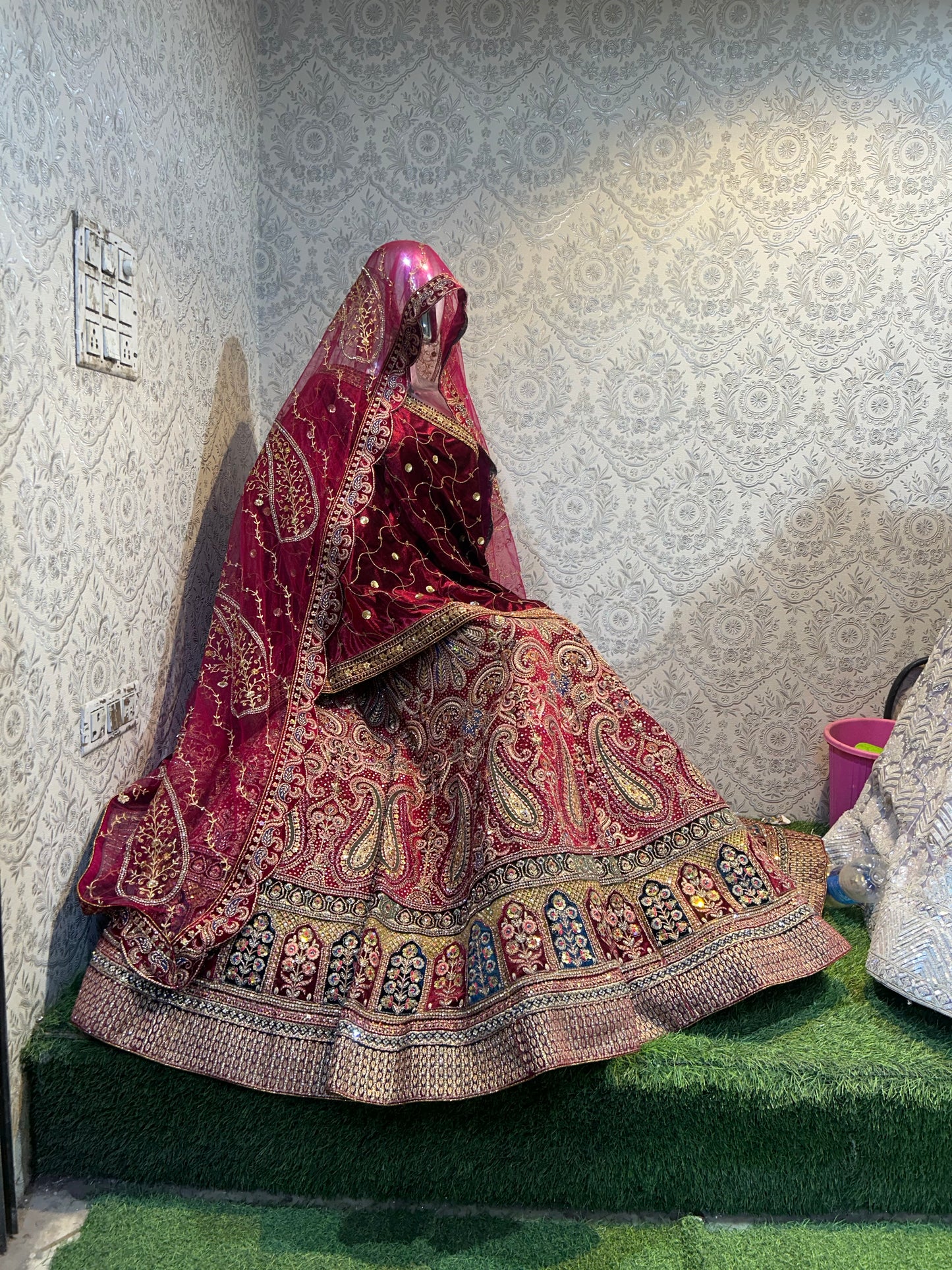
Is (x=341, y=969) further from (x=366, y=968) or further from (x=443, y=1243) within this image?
(x=443, y=1243)

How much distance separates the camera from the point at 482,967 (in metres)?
1.53

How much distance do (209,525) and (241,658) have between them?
0.55 meters

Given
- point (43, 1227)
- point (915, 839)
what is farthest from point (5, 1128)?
point (915, 839)

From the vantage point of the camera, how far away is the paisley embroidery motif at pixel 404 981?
1.58 m

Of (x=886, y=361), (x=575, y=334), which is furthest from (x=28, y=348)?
(x=886, y=361)

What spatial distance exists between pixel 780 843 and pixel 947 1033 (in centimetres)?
65

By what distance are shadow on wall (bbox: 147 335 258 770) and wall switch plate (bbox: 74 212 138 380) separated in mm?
478

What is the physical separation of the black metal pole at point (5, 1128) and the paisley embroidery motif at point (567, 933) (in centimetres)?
83

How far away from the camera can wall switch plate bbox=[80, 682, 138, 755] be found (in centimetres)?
173

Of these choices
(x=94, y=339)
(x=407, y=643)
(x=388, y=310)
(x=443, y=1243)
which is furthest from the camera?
(x=388, y=310)

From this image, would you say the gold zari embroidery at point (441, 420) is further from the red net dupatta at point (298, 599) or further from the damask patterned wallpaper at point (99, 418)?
the damask patterned wallpaper at point (99, 418)

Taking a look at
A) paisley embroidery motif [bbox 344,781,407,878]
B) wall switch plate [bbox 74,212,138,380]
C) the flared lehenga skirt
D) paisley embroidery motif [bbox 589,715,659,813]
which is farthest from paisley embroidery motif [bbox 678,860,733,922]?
wall switch plate [bbox 74,212,138,380]

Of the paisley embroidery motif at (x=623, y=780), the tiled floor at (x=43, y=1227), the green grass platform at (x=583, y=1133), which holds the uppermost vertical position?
the paisley embroidery motif at (x=623, y=780)

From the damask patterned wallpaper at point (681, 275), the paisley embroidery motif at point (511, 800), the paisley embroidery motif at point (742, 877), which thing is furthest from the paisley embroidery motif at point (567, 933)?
the damask patterned wallpaper at point (681, 275)
